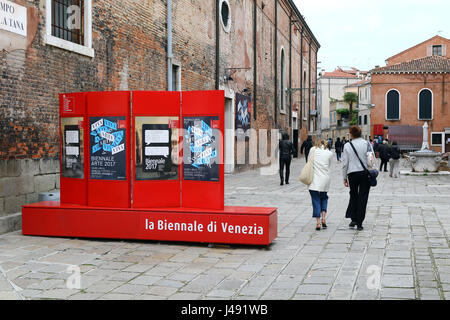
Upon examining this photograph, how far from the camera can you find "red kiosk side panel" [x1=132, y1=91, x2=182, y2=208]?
7469 millimetres

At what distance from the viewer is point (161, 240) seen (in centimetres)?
733

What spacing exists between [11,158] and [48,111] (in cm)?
137

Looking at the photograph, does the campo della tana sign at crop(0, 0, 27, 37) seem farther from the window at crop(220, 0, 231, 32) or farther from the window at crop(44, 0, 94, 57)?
the window at crop(220, 0, 231, 32)

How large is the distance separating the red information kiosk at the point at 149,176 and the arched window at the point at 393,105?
45.7m

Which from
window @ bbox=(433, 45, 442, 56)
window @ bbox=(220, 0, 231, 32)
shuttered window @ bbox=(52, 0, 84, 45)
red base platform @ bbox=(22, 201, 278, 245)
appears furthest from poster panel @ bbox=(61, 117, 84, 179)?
window @ bbox=(433, 45, 442, 56)

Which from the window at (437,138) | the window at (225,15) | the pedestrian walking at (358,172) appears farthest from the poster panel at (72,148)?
the window at (437,138)

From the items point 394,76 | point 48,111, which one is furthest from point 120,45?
point 394,76

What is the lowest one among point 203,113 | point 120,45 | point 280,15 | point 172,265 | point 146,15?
point 172,265

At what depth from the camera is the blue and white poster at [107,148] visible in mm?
7645

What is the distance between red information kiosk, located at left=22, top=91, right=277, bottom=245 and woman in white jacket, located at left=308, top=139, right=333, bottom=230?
1.40 m

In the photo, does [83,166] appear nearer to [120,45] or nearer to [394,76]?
[120,45]

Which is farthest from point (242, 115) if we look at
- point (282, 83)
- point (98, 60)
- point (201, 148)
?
point (201, 148)

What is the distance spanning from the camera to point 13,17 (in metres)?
8.60

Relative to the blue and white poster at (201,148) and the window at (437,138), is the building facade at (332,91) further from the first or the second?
the blue and white poster at (201,148)
